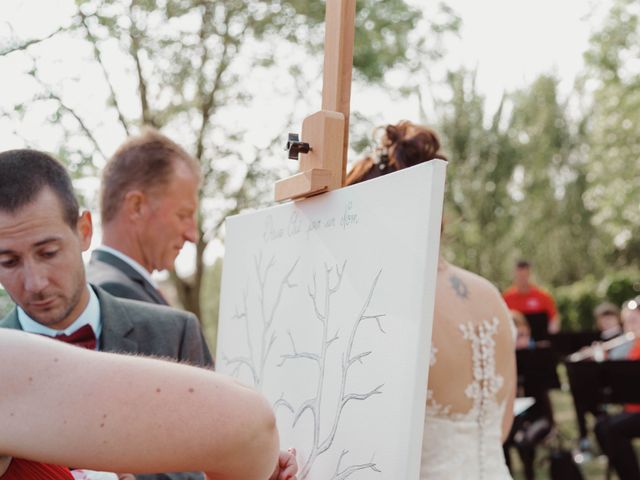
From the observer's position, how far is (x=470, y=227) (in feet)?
83.6

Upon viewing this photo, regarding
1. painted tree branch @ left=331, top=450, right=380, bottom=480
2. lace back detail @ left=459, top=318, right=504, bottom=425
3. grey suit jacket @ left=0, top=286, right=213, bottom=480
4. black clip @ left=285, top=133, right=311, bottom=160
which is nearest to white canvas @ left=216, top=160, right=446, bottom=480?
painted tree branch @ left=331, top=450, right=380, bottom=480

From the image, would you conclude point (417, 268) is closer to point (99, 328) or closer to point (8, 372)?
point (8, 372)

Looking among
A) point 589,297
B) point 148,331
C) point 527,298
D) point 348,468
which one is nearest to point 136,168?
point 148,331

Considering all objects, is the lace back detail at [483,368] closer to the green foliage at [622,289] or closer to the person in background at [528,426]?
the person in background at [528,426]

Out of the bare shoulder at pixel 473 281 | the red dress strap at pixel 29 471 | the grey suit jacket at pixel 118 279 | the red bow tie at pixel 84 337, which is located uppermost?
the grey suit jacket at pixel 118 279

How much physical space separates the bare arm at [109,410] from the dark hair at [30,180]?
117 cm

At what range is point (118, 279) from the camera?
108 inches

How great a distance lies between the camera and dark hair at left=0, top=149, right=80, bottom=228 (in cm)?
186

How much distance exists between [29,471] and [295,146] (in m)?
1.03

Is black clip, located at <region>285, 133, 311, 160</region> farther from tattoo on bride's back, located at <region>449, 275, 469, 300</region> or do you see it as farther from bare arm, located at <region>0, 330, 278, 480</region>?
bare arm, located at <region>0, 330, 278, 480</region>

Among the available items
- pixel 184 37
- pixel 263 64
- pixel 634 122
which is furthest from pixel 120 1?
pixel 634 122

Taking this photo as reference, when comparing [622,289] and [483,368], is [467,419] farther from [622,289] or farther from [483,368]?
[622,289]

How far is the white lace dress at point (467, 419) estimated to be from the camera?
243cm

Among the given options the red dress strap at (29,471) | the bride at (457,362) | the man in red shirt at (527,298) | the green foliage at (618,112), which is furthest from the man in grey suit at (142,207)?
the green foliage at (618,112)
